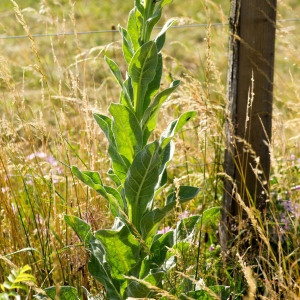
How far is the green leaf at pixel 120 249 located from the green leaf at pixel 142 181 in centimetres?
8

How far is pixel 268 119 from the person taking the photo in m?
3.01

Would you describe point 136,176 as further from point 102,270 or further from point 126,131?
point 102,270

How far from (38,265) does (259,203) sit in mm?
1051

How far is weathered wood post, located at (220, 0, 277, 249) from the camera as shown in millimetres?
2889

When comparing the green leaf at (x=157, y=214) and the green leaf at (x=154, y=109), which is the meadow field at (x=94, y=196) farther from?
the green leaf at (x=154, y=109)

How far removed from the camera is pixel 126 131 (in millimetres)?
2258

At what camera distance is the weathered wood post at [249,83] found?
2.89 m

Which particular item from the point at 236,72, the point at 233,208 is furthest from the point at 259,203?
the point at 236,72

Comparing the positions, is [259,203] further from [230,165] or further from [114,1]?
[114,1]

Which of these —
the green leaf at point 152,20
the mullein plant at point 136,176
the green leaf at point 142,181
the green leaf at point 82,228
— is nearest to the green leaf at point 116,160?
the mullein plant at point 136,176

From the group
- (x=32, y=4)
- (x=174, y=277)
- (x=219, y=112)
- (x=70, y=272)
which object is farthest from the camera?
(x=32, y=4)

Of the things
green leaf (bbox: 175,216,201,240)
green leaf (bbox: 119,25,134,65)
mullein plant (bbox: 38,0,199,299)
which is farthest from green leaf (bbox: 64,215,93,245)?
green leaf (bbox: 119,25,134,65)

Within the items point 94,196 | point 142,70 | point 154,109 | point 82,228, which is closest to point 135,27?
point 142,70

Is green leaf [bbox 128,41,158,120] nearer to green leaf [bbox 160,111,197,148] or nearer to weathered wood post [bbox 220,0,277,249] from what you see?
green leaf [bbox 160,111,197,148]
